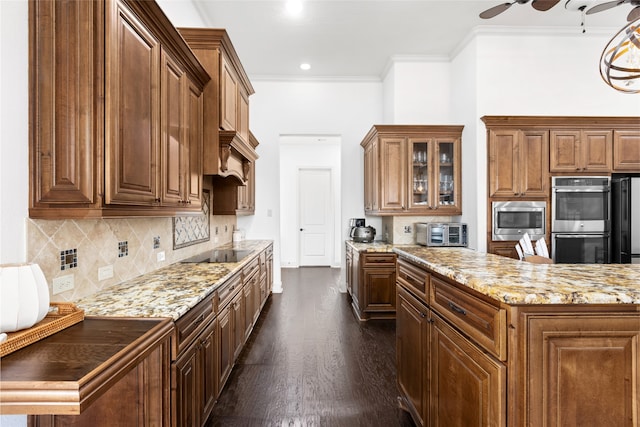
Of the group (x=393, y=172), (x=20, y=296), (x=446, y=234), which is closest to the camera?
(x=20, y=296)

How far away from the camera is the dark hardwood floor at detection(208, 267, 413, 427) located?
211 centimetres

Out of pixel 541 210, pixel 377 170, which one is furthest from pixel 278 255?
pixel 541 210

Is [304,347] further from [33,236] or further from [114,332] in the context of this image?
[33,236]

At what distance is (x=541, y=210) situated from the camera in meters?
3.64

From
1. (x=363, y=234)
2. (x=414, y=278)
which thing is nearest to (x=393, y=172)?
(x=363, y=234)

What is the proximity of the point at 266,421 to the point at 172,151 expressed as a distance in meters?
1.79

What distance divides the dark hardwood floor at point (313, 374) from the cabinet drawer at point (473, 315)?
104 centimetres

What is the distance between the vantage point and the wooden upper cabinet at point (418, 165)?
162 inches

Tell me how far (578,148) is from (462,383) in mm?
3562

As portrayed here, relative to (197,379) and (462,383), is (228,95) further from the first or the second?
(462,383)

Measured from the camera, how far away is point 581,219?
359 cm

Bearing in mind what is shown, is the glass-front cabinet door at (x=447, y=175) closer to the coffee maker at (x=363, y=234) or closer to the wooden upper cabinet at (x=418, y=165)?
the wooden upper cabinet at (x=418, y=165)

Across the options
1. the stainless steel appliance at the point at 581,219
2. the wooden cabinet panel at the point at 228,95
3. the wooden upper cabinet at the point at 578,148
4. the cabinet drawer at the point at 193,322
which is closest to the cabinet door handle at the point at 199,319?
the cabinet drawer at the point at 193,322

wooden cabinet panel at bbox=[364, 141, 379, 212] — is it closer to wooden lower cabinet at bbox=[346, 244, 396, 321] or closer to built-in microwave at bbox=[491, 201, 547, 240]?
wooden lower cabinet at bbox=[346, 244, 396, 321]
